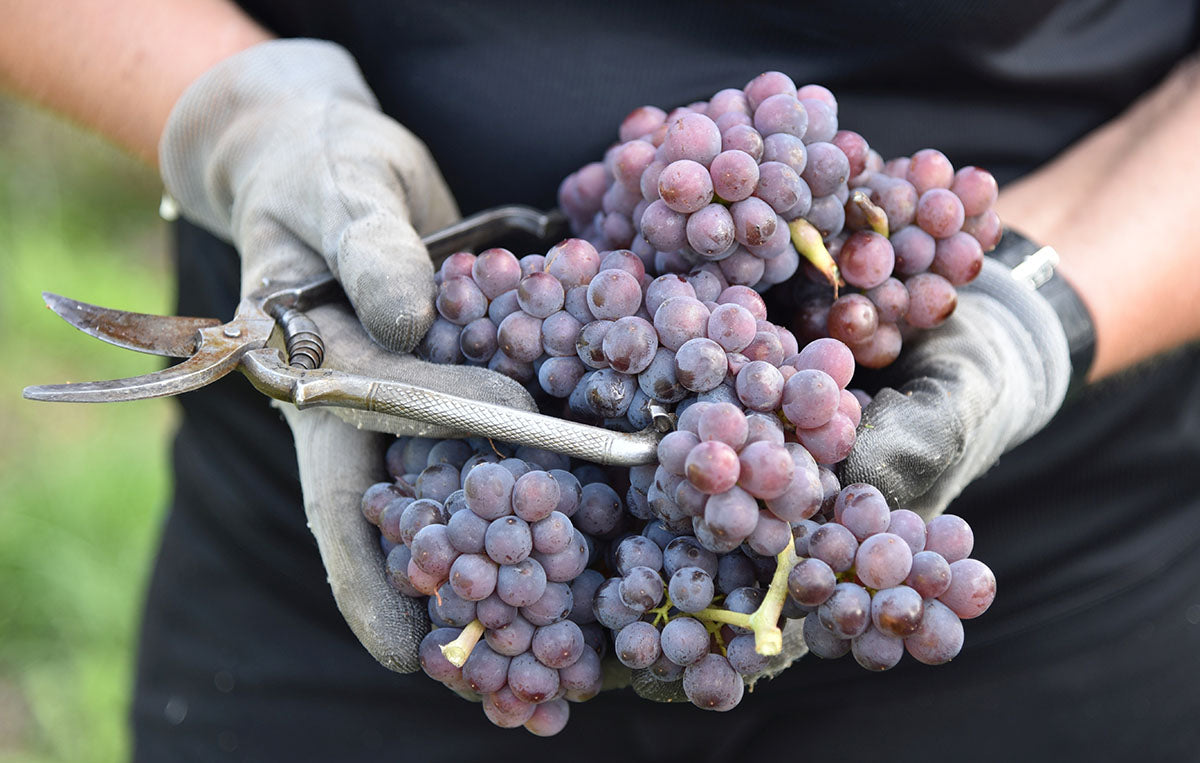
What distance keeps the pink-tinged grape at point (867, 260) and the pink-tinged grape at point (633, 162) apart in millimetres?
241

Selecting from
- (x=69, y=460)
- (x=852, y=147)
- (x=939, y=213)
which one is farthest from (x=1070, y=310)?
(x=69, y=460)

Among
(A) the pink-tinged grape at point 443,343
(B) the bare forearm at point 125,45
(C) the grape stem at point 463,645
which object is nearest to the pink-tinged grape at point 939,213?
(A) the pink-tinged grape at point 443,343

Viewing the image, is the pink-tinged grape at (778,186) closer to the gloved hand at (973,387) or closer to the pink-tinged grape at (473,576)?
the gloved hand at (973,387)

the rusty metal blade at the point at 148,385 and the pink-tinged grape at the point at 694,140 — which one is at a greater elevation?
the pink-tinged grape at the point at 694,140

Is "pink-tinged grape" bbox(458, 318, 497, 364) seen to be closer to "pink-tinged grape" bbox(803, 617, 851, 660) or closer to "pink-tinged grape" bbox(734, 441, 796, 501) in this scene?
"pink-tinged grape" bbox(734, 441, 796, 501)

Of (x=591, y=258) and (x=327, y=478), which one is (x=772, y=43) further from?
(x=327, y=478)

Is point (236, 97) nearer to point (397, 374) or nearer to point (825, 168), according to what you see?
point (397, 374)

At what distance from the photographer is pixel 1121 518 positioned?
4.91 ft

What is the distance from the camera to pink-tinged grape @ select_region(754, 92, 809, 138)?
1.01 m

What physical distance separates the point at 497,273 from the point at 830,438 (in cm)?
39

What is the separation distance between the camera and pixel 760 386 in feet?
2.90

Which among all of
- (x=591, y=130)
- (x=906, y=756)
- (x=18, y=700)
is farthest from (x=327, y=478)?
(x=18, y=700)

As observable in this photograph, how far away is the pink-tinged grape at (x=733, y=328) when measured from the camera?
0.92 metres

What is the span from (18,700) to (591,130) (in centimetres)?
247
